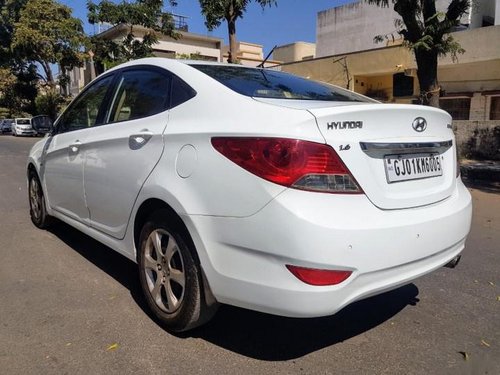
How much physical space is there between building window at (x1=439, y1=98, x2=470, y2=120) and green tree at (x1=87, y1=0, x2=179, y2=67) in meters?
14.8

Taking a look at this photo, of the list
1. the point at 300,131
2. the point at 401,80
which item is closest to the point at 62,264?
the point at 300,131

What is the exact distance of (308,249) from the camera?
236 cm

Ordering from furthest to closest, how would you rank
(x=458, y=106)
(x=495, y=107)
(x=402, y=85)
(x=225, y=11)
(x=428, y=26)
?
(x=458, y=106), (x=402, y=85), (x=495, y=107), (x=225, y=11), (x=428, y=26)

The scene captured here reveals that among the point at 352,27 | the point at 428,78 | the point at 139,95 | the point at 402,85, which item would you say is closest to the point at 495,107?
the point at 402,85

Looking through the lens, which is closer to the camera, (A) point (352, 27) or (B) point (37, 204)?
(B) point (37, 204)

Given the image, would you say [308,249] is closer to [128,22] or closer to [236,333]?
[236,333]

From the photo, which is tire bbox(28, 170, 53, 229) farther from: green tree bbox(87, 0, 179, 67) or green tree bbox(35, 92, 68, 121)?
green tree bbox(35, 92, 68, 121)

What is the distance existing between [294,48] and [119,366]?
33958 millimetres

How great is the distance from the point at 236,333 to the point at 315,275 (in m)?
0.99

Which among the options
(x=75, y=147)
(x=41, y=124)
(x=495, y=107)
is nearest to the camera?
(x=75, y=147)

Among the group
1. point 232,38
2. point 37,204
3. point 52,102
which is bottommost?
point 37,204

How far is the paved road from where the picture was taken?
2775 mm

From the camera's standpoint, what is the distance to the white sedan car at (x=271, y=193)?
2.42 metres

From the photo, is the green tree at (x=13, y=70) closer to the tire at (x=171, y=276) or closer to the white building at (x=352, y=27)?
the white building at (x=352, y=27)
